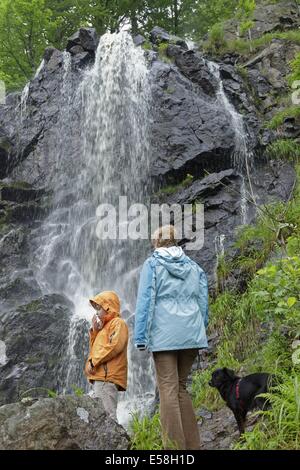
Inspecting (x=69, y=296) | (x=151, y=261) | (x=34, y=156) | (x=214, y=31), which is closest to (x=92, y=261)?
(x=69, y=296)

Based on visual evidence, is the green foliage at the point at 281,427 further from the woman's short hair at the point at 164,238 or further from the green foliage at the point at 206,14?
the green foliage at the point at 206,14

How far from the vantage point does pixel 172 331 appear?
4184mm

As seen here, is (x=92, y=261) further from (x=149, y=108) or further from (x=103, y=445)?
(x=103, y=445)

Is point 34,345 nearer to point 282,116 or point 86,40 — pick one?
point 282,116

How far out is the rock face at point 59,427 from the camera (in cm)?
383

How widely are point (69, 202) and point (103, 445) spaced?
1019cm

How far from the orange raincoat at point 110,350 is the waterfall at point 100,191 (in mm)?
4055

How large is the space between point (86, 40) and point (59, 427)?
1519cm

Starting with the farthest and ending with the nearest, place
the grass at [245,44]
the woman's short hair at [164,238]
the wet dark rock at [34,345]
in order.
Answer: the grass at [245,44], the wet dark rock at [34,345], the woman's short hair at [164,238]

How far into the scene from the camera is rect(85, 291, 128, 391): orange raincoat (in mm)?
5242

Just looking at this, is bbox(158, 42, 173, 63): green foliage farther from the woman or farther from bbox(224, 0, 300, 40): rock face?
the woman

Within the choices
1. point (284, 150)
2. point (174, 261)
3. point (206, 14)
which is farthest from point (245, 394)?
point (206, 14)

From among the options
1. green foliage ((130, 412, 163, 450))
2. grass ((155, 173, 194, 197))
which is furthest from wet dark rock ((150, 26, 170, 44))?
green foliage ((130, 412, 163, 450))

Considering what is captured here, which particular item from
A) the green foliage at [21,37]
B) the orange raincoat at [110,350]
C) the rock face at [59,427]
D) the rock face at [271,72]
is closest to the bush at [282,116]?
the rock face at [271,72]
